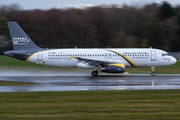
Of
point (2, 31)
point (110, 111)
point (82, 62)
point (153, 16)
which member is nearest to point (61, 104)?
point (110, 111)

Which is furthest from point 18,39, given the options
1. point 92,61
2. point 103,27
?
point 103,27

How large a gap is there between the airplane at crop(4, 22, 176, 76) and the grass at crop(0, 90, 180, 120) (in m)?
10.1

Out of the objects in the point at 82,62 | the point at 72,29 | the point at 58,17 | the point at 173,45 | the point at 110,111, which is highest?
the point at 58,17

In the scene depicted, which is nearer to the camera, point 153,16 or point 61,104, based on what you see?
point 61,104

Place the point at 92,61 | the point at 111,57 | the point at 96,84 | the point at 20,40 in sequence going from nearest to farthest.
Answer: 1. the point at 96,84
2. the point at 92,61
3. the point at 111,57
4. the point at 20,40

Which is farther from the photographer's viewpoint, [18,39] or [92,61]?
[18,39]

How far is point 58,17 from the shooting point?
67.9 metres

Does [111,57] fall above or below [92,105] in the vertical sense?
above

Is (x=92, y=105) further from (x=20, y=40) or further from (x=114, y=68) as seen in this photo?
(x=20, y=40)

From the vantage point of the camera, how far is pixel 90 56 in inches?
1008

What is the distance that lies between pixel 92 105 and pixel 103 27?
183ft

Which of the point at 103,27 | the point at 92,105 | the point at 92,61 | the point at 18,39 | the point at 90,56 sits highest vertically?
the point at 103,27

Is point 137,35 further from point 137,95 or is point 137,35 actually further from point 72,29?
point 137,95

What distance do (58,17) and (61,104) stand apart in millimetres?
58332
